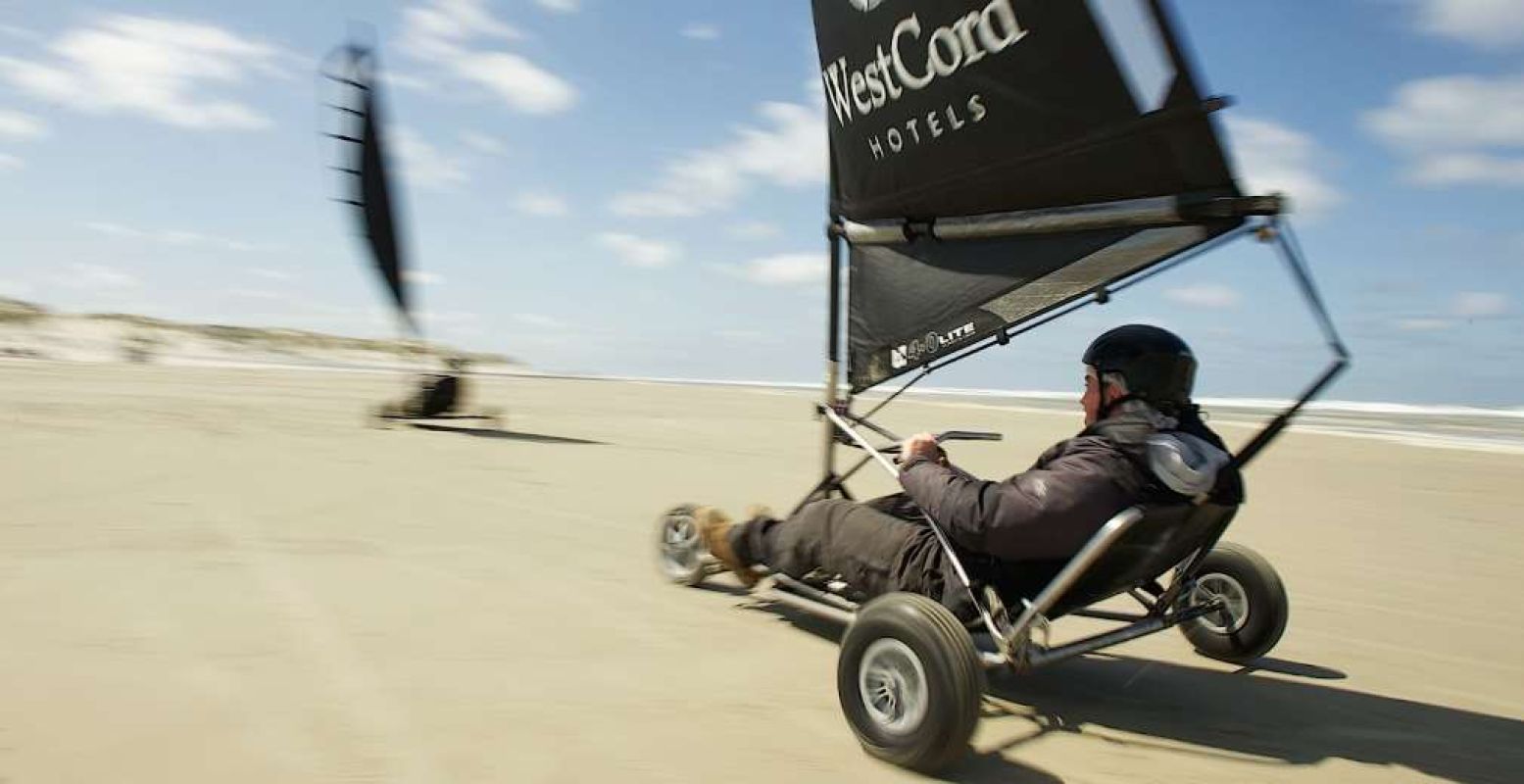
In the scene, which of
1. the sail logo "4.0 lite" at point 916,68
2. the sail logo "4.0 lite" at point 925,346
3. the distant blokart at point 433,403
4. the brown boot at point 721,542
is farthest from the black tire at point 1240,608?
the distant blokart at point 433,403

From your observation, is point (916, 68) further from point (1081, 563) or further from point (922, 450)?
point (1081, 563)

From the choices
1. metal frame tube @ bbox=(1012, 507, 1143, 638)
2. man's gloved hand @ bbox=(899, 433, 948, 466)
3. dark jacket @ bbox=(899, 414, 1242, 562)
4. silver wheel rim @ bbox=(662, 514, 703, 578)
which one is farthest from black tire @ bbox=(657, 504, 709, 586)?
metal frame tube @ bbox=(1012, 507, 1143, 638)

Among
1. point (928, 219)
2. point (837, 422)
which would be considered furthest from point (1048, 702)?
point (928, 219)

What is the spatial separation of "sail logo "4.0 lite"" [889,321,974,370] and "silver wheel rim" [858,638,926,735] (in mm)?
1503

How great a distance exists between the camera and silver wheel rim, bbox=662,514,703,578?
5.32 metres

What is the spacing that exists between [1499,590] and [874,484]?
18.2ft

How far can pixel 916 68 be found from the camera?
13.1 ft

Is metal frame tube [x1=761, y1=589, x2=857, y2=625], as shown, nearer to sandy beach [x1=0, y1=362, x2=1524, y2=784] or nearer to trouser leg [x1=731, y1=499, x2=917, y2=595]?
trouser leg [x1=731, y1=499, x2=917, y2=595]

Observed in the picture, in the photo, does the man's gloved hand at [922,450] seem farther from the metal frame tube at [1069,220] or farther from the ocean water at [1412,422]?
the ocean water at [1412,422]

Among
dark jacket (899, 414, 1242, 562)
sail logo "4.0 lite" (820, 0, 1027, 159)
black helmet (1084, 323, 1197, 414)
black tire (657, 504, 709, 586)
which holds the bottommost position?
black tire (657, 504, 709, 586)

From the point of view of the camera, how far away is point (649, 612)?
486 cm

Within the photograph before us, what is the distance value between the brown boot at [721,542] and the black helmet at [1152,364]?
2.07 metres

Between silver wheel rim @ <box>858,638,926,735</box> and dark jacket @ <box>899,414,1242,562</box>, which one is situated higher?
dark jacket @ <box>899,414,1242,562</box>

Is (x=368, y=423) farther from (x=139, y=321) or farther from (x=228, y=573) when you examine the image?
(x=139, y=321)
